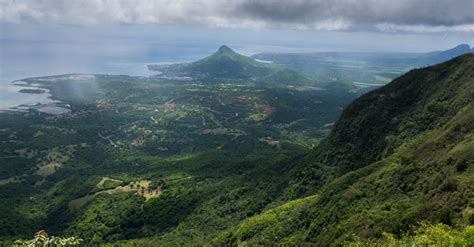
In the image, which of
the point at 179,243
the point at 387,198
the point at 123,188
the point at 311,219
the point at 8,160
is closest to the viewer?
the point at 387,198

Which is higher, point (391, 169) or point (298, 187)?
point (391, 169)

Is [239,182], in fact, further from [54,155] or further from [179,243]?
[54,155]

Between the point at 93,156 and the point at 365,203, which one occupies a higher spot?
the point at 365,203

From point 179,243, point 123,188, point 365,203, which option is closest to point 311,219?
point 365,203

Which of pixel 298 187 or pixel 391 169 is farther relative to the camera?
pixel 298 187

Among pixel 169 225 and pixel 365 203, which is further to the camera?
pixel 169 225

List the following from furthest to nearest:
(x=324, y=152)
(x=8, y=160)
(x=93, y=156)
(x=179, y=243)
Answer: (x=93, y=156) → (x=8, y=160) → (x=324, y=152) → (x=179, y=243)

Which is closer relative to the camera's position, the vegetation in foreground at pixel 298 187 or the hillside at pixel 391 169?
the hillside at pixel 391 169

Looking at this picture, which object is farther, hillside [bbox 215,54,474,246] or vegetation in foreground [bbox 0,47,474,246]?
vegetation in foreground [bbox 0,47,474,246]
